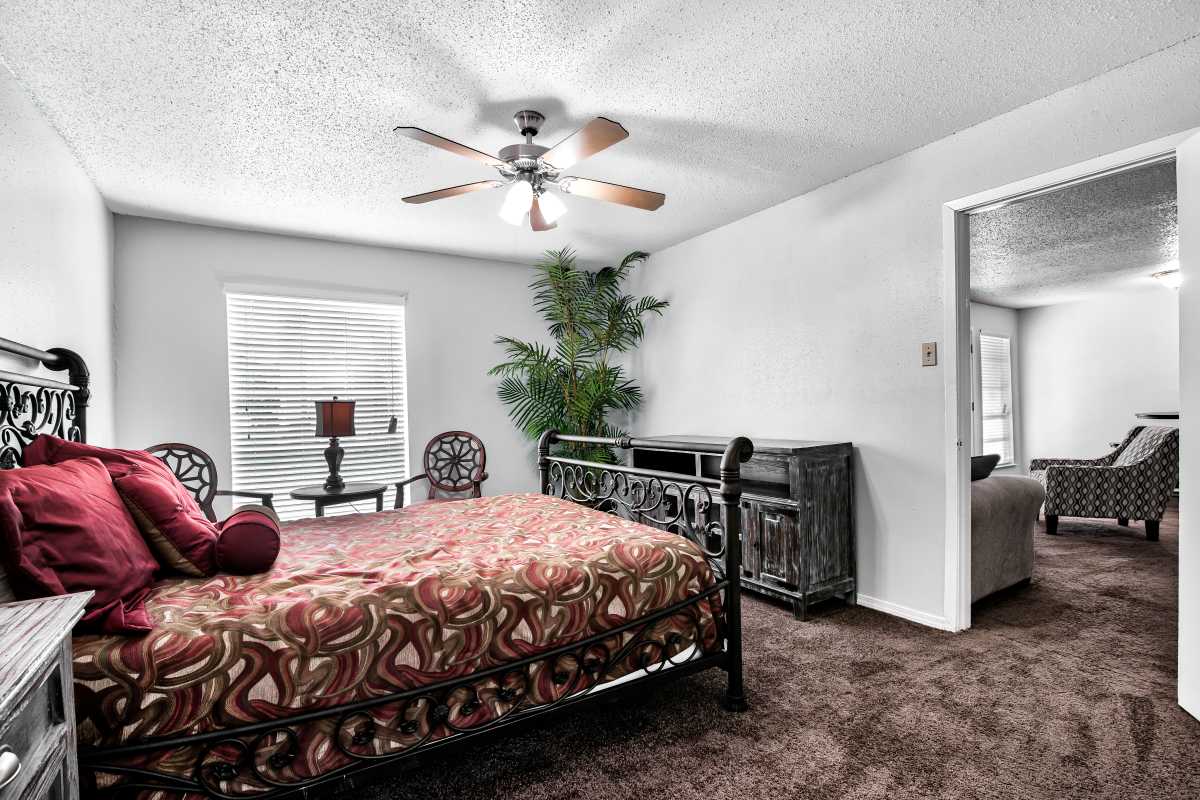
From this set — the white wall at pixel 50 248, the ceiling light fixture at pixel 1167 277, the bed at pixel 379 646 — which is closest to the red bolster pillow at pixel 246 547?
the bed at pixel 379 646

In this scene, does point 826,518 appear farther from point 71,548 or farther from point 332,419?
point 71,548

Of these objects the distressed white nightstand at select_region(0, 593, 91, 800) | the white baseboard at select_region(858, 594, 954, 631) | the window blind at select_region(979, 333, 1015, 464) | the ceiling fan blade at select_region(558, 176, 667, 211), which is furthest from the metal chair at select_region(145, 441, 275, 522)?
the window blind at select_region(979, 333, 1015, 464)

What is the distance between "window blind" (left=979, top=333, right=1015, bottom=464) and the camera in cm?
741

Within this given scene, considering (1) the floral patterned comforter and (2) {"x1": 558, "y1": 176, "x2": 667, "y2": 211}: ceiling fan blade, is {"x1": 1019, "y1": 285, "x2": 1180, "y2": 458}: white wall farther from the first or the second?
(1) the floral patterned comforter

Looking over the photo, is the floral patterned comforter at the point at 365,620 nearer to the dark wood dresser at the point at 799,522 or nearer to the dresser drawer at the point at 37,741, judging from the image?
the dresser drawer at the point at 37,741

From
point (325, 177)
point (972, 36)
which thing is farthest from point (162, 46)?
point (972, 36)

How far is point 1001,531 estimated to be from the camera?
10.9 ft

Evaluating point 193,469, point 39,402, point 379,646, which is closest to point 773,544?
point 379,646

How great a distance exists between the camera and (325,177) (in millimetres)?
3240

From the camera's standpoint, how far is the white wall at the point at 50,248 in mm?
2168

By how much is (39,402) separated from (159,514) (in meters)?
1.20

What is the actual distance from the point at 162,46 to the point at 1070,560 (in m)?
5.84

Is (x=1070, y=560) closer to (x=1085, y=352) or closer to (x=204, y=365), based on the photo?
(x=1085, y=352)

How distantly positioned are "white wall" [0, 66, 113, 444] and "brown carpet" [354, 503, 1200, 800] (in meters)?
2.29
